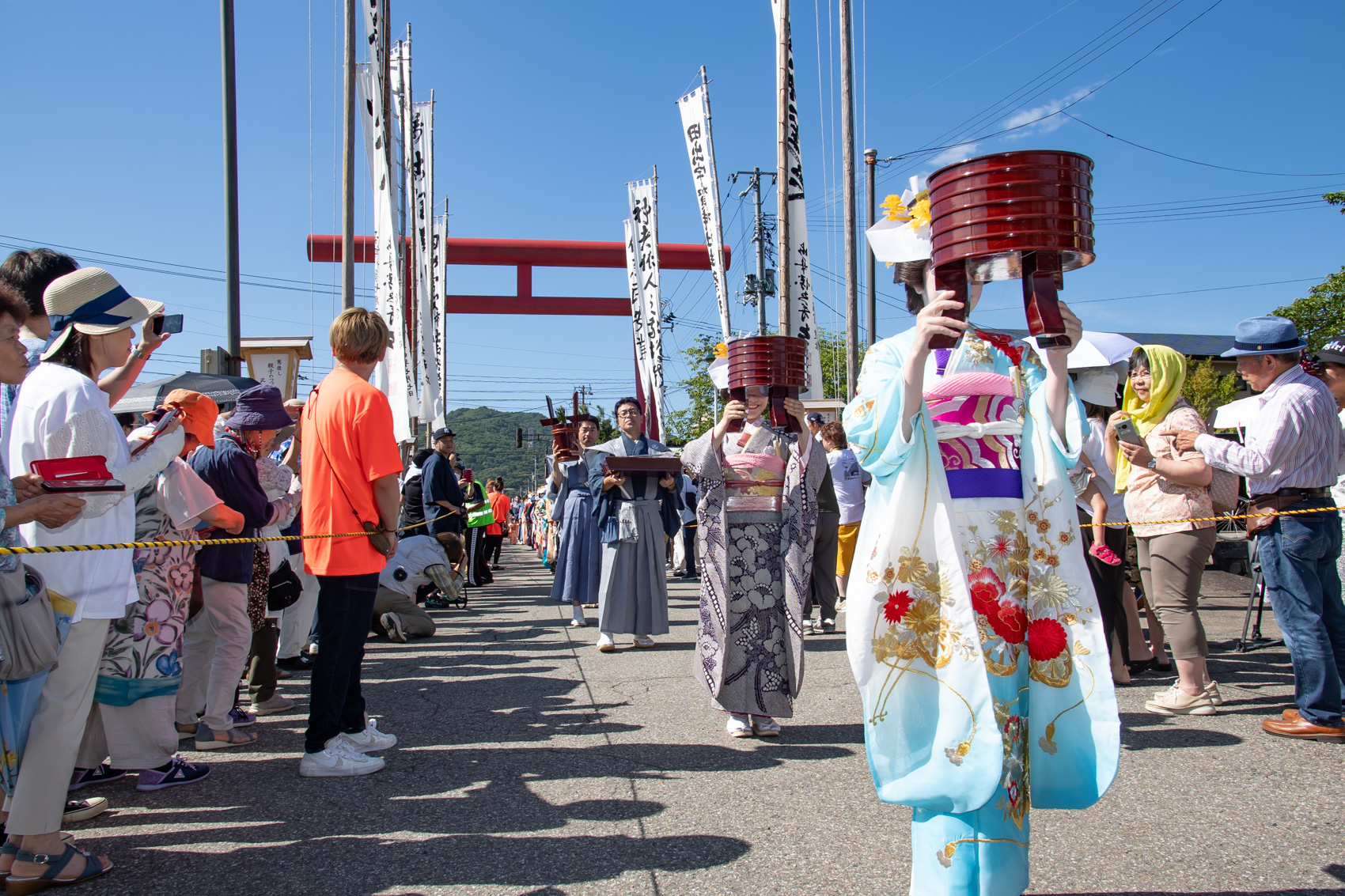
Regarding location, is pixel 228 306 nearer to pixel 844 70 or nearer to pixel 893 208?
pixel 893 208

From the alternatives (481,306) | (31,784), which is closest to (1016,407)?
(31,784)

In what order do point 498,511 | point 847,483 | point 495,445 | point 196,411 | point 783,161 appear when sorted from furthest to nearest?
point 495,445, point 498,511, point 783,161, point 847,483, point 196,411

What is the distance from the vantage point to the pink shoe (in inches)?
189

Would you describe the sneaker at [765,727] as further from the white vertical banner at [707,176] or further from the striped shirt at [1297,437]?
the white vertical banner at [707,176]

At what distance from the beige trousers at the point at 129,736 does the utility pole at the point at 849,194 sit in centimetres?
1010

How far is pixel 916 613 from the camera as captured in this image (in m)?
2.09

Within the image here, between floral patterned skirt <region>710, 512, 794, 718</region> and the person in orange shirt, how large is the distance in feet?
5.28

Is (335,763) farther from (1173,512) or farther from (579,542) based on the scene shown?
(579,542)

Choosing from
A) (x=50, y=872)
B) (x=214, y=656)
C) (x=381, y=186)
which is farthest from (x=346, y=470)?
(x=381, y=186)

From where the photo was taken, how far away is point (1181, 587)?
425cm

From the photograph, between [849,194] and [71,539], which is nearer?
[71,539]

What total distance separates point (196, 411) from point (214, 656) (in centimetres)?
119

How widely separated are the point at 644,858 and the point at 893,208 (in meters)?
2.07

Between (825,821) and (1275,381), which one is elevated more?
(1275,381)
